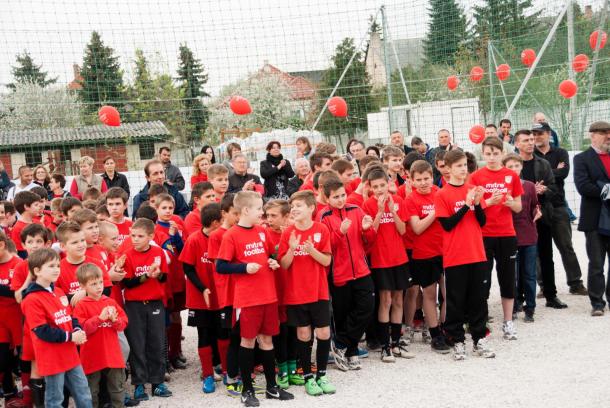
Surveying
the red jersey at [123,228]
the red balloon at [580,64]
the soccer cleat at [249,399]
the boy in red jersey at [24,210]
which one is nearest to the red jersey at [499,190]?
the soccer cleat at [249,399]

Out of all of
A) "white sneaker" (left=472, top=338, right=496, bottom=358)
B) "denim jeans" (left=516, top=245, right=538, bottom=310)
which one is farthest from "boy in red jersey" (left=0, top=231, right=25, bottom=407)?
"denim jeans" (left=516, top=245, right=538, bottom=310)

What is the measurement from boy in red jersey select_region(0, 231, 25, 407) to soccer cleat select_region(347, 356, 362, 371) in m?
2.56

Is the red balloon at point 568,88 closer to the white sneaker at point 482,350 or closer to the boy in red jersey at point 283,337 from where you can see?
the white sneaker at point 482,350

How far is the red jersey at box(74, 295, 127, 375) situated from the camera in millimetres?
4816

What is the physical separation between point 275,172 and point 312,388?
14.7ft

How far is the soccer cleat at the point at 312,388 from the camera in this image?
513 centimetres

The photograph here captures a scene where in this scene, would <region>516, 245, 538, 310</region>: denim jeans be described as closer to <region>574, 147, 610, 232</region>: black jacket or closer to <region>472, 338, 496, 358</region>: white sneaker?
<region>574, 147, 610, 232</region>: black jacket

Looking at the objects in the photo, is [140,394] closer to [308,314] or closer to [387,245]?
[308,314]

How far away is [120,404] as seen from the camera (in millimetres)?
5012

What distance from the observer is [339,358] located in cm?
580

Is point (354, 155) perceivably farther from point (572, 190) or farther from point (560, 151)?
point (572, 190)

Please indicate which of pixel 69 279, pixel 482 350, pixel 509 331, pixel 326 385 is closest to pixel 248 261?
pixel 326 385

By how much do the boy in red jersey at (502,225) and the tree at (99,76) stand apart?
289 inches

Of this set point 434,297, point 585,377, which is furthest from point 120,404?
point 585,377
